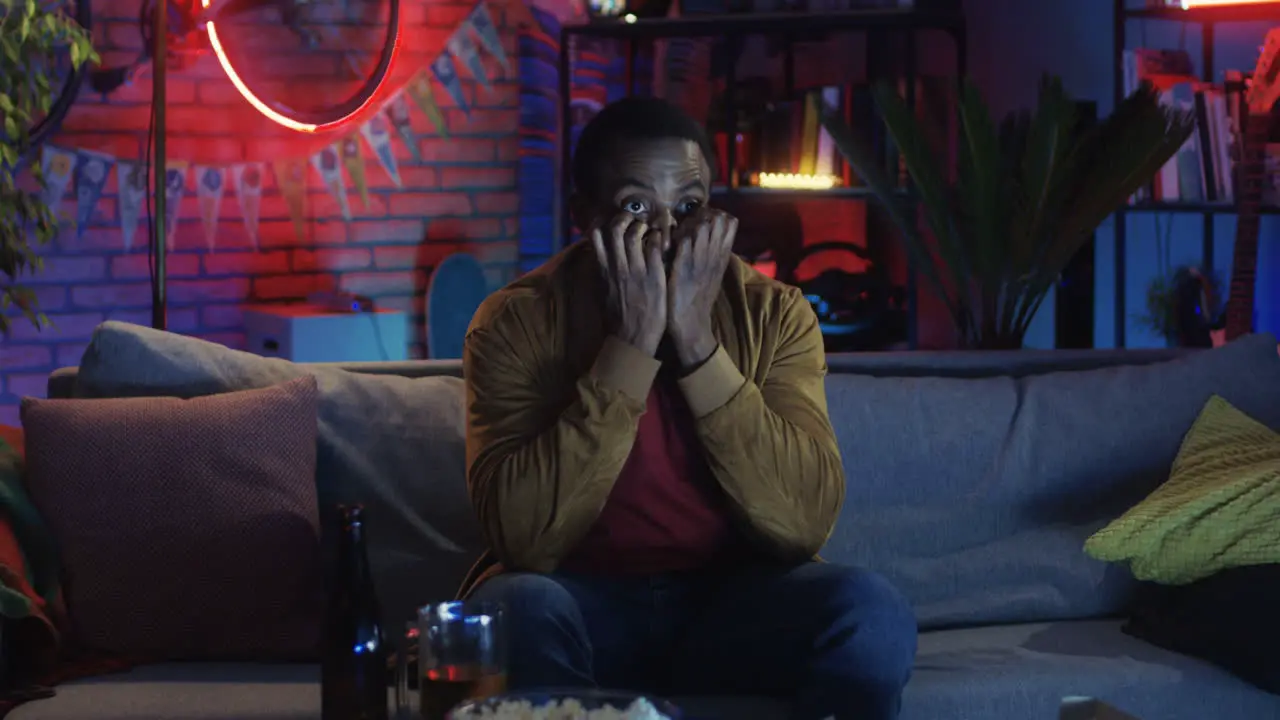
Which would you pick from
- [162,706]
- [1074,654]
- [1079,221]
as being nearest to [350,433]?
[162,706]

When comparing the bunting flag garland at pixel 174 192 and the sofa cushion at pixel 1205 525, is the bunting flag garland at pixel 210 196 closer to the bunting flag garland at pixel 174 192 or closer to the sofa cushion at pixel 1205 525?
the bunting flag garland at pixel 174 192

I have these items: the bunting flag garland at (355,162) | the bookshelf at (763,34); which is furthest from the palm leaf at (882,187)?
the bunting flag garland at (355,162)

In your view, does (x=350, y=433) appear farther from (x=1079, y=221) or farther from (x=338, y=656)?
(x=1079, y=221)

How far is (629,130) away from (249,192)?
2.54m

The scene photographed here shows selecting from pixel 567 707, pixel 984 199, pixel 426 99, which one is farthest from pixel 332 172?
pixel 567 707

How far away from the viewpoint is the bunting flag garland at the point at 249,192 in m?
4.20

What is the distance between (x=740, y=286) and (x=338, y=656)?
0.83m

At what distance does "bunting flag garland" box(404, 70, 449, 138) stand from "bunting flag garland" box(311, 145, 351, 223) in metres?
0.31

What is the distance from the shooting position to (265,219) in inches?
168

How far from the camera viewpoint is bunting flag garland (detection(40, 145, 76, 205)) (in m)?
3.89

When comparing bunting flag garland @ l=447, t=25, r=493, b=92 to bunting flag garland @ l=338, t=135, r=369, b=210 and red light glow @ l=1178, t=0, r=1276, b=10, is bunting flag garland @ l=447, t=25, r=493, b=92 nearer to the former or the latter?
bunting flag garland @ l=338, t=135, r=369, b=210

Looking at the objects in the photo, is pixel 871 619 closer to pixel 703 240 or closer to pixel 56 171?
pixel 703 240

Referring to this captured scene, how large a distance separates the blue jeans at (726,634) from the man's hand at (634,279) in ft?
1.05

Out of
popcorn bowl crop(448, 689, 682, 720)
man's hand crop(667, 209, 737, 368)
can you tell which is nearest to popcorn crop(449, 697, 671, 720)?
popcorn bowl crop(448, 689, 682, 720)
